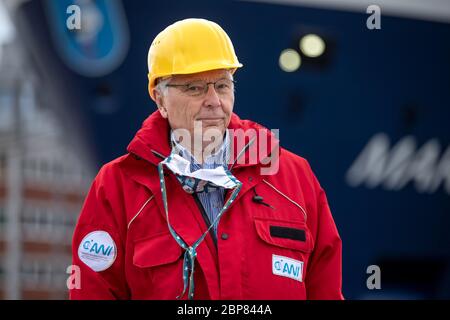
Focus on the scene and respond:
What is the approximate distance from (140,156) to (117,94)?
5224 mm

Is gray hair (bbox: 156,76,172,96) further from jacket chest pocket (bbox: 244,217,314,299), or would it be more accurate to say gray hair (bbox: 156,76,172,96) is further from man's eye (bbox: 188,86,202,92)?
jacket chest pocket (bbox: 244,217,314,299)

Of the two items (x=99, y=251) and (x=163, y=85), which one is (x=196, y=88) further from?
(x=99, y=251)

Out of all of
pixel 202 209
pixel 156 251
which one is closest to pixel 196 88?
pixel 202 209

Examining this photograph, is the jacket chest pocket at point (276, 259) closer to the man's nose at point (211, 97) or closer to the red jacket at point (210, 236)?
the red jacket at point (210, 236)

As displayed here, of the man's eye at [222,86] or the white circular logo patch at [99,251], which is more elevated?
the man's eye at [222,86]

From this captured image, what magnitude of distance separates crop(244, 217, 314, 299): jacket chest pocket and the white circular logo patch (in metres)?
0.39

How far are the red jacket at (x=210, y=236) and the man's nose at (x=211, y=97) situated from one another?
141mm

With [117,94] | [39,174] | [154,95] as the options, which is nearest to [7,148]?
[39,174]

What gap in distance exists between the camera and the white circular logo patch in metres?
3.02

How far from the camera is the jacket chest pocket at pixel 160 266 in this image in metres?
2.92

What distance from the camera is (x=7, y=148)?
358 inches

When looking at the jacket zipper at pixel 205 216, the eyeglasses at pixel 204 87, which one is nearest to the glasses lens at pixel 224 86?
the eyeglasses at pixel 204 87
